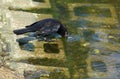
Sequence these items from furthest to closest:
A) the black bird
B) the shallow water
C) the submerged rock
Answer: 1. the black bird
2. the shallow water
3. the submerged rock

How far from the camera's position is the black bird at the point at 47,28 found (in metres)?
11.0

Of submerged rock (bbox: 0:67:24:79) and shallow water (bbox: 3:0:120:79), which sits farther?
shallow water (bbox: 3:0:120:79)

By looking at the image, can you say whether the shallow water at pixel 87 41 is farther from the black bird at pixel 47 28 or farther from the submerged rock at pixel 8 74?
the submerged rock at pixel 8 74

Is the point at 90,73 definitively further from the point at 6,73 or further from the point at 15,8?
the point at 15,8

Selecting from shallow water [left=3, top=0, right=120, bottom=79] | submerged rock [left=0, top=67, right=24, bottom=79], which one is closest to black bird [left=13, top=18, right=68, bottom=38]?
shallow water [left=3, top=0, right=120, bottom=79]

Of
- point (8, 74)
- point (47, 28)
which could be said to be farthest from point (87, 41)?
point (8, 74)

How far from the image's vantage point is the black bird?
11.0m

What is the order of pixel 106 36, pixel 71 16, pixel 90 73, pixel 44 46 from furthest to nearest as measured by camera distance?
pixel 71 16 → pixel 106 36 → pixel 44 46 → pixel 90 73

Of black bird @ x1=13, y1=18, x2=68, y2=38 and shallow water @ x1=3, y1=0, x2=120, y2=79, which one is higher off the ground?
black bird @ x1=13, y1=18, x2=68, y2=38

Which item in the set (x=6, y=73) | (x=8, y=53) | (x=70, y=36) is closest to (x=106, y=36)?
(x=70, y=36)

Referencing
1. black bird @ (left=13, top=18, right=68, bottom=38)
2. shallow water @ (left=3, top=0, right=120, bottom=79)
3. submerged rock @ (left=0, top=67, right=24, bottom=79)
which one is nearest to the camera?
submerged rock @ (left=0, top=67, right=24, bottom=79)

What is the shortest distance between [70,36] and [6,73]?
306 cm

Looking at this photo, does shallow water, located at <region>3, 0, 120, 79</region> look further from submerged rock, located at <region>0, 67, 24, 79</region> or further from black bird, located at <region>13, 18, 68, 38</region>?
submerged rock, located at <region>0, 67, 24, 79</region>

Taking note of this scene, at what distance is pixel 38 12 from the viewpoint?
12594 millimetres
